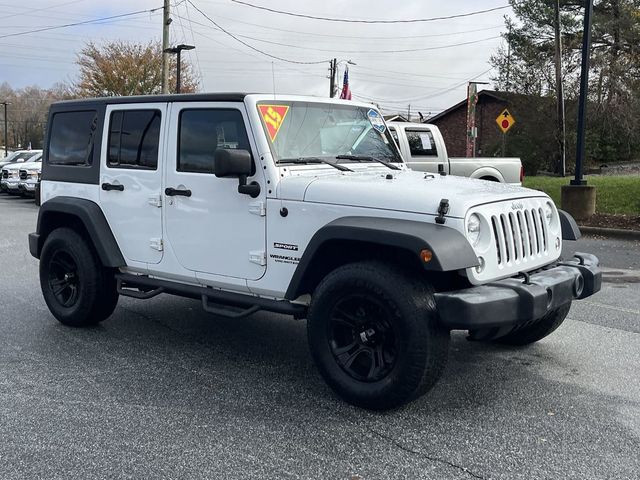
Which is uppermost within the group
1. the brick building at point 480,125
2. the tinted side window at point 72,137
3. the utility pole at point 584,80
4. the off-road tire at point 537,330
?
the brick building at point 480,125

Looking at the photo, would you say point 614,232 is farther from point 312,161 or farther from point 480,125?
point 480,125

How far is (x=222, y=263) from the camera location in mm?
4801

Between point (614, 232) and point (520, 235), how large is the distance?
9182mm

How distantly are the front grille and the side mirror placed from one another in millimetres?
1592

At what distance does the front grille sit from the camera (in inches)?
160

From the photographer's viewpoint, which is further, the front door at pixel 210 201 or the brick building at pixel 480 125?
the brick building at pixel 480 125

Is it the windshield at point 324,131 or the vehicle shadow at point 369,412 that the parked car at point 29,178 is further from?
the windshield at point 324,131

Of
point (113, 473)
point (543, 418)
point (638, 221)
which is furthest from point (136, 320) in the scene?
point (638, 221)

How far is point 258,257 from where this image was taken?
4590 millimetres

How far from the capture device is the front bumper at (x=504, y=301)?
12.0 ft

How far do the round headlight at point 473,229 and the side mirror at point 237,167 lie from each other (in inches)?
56.4

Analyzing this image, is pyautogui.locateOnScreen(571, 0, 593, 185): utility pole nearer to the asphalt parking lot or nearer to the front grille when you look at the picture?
the asphalt parking lot

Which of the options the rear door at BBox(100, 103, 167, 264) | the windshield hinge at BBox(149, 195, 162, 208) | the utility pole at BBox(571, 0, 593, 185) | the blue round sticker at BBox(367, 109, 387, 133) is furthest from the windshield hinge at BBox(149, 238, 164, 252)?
the utility pole at BBox(571, 0, 593, 185)

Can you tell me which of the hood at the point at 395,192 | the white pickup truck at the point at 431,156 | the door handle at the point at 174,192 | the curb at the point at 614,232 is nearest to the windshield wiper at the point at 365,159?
the hood at the point at 395,192
